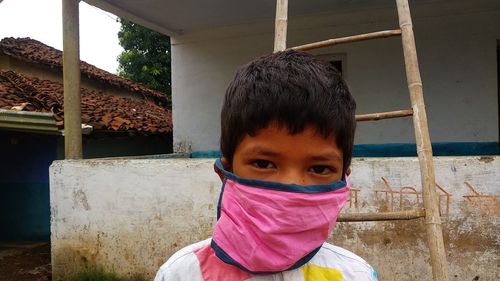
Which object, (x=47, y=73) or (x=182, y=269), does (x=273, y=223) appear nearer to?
(x=182, y=269)

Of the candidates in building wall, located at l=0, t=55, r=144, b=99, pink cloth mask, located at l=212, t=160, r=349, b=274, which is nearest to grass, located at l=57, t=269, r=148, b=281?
pink cloth mask, located at l=212, t=160, r=349, b=274

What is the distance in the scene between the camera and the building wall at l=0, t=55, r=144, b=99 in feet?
29.0

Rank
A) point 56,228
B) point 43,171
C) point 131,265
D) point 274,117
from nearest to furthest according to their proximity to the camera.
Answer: point 274,117
point 131,265
point 56,228
point 43,171

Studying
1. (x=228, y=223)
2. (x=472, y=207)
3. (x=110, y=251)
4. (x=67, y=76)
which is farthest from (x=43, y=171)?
(x=228, y=223)

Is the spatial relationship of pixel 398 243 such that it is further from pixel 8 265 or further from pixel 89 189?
pixel 8 265

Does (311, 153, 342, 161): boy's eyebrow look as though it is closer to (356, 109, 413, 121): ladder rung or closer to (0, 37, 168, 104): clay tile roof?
(356, 109, 413, 121): ladder rung

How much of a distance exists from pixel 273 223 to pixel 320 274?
0.20 meters

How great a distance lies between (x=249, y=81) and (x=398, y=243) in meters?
2.66

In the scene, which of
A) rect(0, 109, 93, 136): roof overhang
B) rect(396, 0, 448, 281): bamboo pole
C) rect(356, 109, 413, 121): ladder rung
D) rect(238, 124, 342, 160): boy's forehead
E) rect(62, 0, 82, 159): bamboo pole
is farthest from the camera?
rect(0, 109, 93, 136): roof overhang

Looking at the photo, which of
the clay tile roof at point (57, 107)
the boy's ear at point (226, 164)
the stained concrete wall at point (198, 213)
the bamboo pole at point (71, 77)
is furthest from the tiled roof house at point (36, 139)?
the boy's ear at point (226, 164)

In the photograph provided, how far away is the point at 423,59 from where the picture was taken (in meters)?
5.49

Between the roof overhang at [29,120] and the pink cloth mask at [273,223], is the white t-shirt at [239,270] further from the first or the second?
the roof overhang at [29,120]

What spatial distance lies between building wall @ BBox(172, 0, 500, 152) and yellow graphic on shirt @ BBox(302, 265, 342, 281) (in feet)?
16.0

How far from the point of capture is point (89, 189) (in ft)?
13.7
